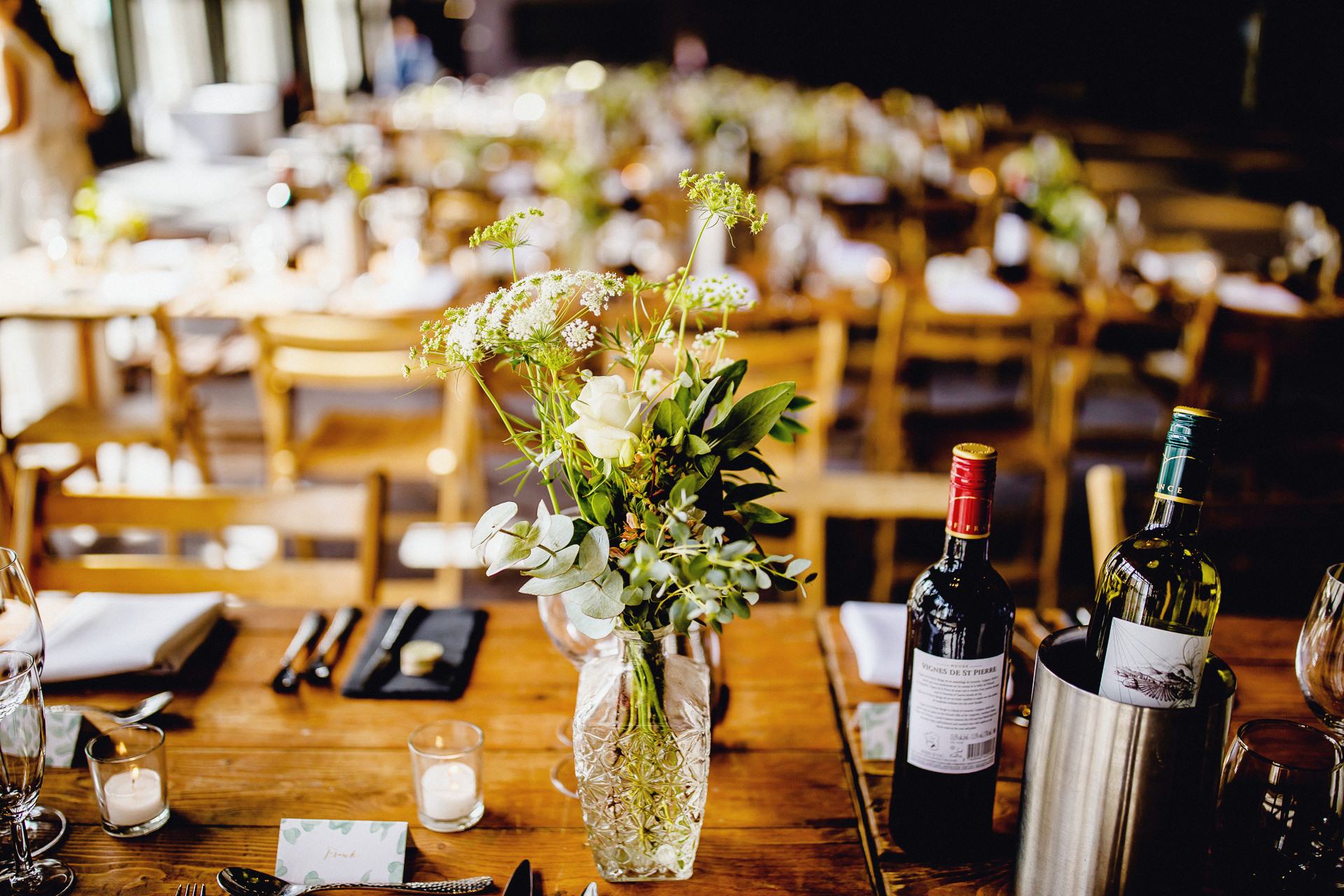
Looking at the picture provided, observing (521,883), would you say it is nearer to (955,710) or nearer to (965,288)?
(955,710)

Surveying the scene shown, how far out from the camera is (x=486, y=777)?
102 centimetres

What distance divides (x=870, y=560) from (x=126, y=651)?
2397 millimetres

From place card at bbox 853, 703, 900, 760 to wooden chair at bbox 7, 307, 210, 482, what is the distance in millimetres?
2406

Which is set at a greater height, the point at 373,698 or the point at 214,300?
the point at 214,300

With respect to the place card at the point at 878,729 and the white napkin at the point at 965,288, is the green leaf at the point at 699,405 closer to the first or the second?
the place card at the point at 878,729

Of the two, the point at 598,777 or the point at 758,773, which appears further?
the point at 758,773

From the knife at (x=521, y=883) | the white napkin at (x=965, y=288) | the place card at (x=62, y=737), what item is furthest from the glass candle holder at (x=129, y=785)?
the white napkin at (x=965, y=288)

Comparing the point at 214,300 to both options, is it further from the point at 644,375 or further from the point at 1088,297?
the point at 1088,297

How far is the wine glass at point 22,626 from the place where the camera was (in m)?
0.90

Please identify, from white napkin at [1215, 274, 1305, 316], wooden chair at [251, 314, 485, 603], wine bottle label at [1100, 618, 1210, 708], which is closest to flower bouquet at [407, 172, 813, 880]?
wine bottle label at [1100, 618, 1210, 708]

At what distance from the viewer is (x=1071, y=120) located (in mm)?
10984

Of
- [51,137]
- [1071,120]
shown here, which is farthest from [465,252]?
[1071,120]

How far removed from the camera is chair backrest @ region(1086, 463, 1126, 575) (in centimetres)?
138

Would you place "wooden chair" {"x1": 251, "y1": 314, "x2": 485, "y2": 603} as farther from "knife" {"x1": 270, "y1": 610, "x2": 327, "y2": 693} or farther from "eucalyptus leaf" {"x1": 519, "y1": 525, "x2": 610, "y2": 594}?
"eucalyptus leaf" {"x1": 519, "y1": 525, "x2": 610, "y2": 594}
